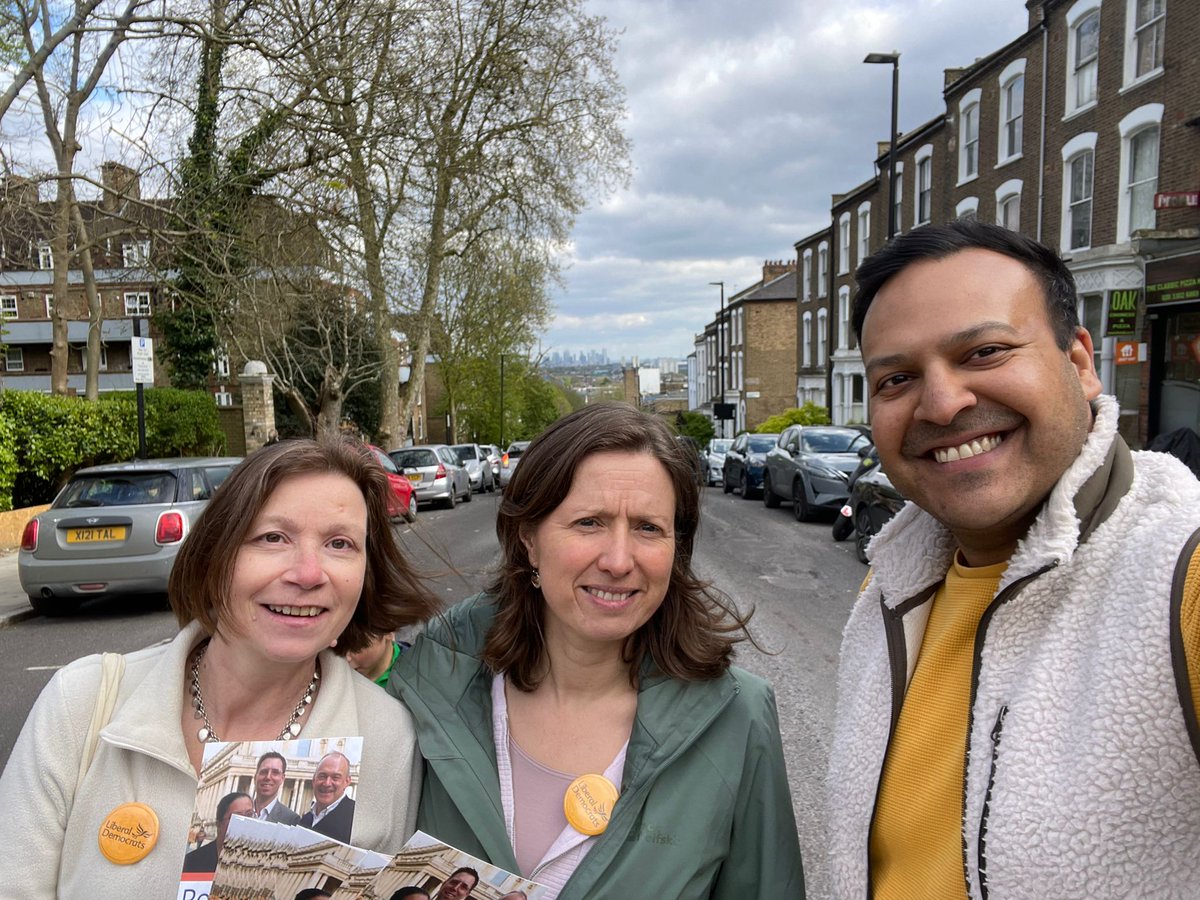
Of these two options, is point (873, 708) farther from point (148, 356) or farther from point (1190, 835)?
point (148, 356)

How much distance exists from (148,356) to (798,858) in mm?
13793

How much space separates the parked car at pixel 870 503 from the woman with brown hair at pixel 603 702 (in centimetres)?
798

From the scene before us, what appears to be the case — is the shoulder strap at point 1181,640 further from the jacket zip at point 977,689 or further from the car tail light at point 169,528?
the car tail light at point 169,528

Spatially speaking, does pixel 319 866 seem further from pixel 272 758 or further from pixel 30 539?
pixel 30 539

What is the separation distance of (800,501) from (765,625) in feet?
26.0

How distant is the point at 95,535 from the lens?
8.56m

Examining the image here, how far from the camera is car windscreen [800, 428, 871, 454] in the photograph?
15773 mm

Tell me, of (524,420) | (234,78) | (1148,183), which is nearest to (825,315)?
(1148,183)

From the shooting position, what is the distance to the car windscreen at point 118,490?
8.70 meters

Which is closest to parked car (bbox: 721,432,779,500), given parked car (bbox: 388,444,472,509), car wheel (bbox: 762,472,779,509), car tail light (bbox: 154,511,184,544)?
car wheel (bbox: 762,472,779,509)

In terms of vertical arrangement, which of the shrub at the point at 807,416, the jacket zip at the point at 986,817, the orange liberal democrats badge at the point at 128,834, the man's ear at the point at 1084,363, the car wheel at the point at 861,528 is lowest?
the car wheel at the point at 861,528

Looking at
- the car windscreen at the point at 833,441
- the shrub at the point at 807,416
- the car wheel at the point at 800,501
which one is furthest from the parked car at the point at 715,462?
the car wheel at the point at 800,501

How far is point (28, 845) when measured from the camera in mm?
1537

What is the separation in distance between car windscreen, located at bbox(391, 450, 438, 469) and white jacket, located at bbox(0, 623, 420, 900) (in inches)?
796
